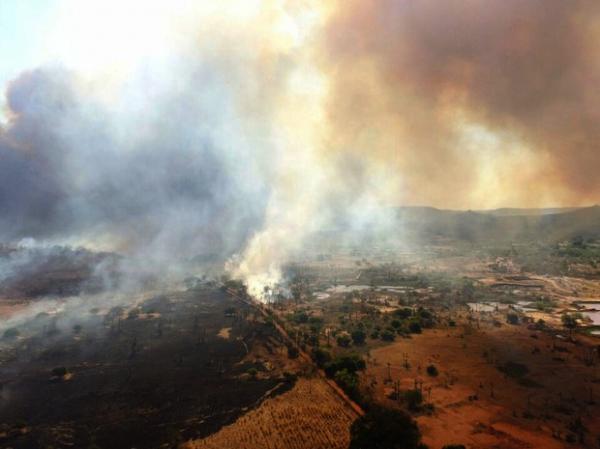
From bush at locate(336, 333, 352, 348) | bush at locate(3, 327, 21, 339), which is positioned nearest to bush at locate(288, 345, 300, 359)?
bush at locate(336, 333, 352, 348)

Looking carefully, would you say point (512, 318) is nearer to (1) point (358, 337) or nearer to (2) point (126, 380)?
(1) point (358, 337)

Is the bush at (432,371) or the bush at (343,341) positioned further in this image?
the bush at (343,341)

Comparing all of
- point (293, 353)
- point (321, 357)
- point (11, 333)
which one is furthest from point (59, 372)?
point (321, 357)

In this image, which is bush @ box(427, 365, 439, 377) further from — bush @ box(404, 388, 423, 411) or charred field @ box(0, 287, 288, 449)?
charred field @ box(0, 287, 288, 449)

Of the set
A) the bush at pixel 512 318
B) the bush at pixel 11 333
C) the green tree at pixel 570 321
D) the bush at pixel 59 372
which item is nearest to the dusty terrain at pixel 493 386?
the bush at pixel 512 318

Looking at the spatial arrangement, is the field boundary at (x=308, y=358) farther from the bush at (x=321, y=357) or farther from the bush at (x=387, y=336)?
the bush at (x=387, y=336)
